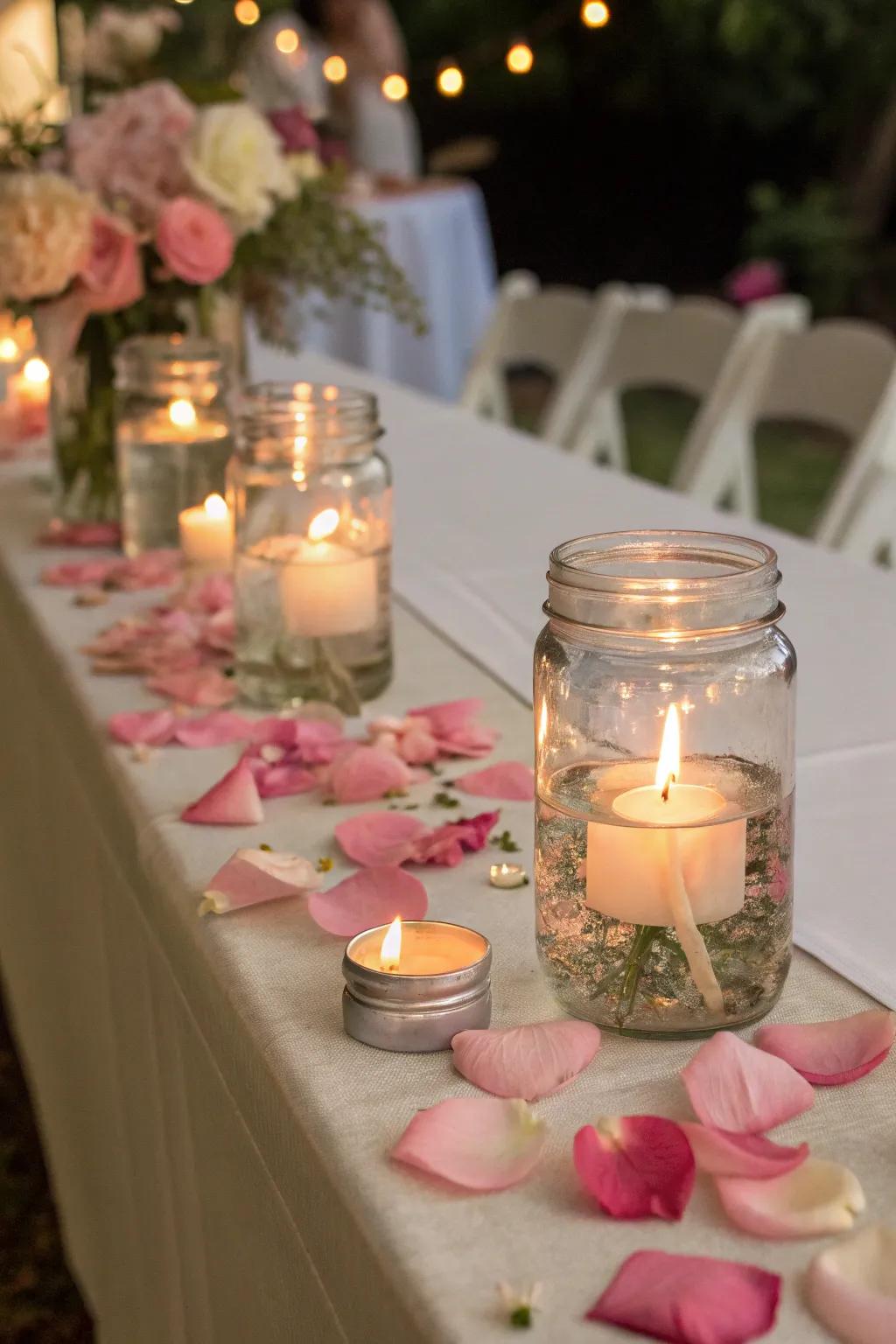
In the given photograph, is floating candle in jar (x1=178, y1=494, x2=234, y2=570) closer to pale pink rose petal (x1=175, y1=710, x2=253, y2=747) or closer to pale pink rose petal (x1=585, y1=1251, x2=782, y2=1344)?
pale pink rose petal (x1=175, y1=710, x2=253, y2=747)

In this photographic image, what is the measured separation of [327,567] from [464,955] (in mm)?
444

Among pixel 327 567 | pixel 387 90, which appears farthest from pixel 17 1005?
pixel 387 90

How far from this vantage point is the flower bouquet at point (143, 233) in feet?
4.52

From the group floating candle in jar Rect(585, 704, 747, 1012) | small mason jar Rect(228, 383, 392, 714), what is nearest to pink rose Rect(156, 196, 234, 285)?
small mason jar Rect(228, 383, 392, 714)

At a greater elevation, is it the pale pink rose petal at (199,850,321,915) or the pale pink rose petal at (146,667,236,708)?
the pale pink rose petal at (199,850,321,915)

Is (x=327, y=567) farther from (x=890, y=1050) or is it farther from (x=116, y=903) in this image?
(x=890, y=1050)

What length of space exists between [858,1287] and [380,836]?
0.40 m

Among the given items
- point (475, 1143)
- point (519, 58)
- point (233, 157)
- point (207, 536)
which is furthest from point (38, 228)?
point (519, 58)

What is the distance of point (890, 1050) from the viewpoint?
63cm

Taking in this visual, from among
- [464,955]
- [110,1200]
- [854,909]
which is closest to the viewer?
[464,955]

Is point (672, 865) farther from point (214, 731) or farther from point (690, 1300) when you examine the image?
point (214, 731)

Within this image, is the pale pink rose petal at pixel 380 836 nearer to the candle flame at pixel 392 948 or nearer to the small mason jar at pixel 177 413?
the candle flame at pixel 392 948

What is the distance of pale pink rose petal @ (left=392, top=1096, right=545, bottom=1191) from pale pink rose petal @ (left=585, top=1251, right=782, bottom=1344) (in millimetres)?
66

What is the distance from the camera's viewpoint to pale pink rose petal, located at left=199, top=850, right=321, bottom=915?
0.76 m
